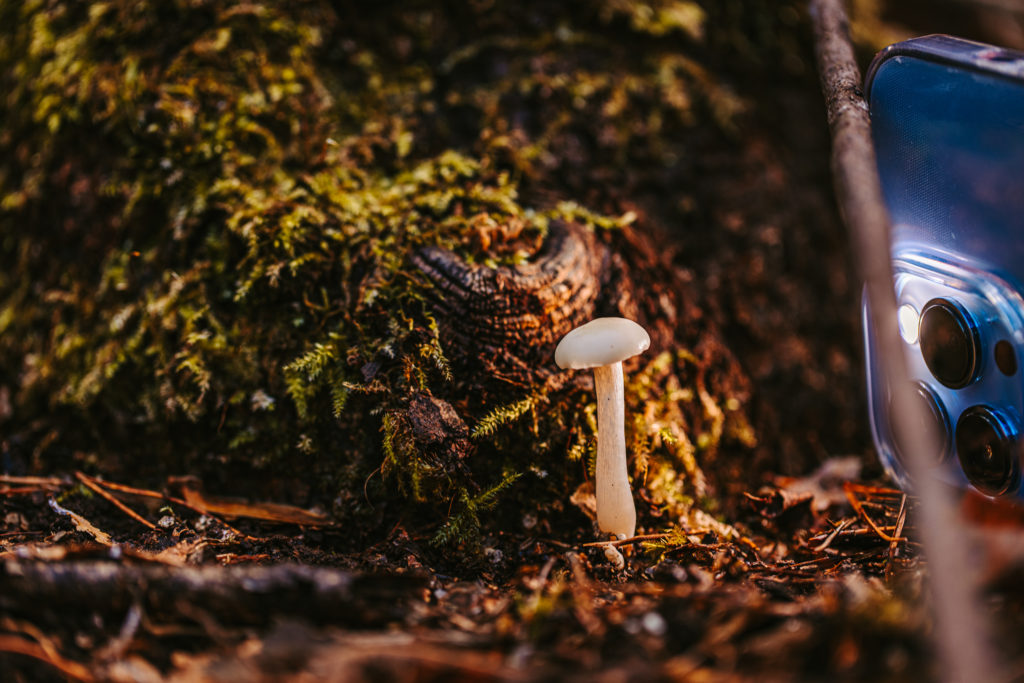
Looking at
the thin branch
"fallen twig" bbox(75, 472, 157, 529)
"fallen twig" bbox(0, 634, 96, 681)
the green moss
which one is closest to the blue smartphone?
the thin branch

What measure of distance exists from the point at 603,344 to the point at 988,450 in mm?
1058

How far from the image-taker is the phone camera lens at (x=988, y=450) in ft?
4.82

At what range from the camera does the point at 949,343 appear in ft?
5.40

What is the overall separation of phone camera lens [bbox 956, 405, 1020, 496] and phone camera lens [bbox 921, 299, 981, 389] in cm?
10

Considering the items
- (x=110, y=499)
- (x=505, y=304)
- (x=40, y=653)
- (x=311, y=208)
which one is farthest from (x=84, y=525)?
(x=505, y=304)

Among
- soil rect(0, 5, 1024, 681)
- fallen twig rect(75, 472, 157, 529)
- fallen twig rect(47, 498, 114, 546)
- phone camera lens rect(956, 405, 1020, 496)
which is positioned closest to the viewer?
soil rect(0, 5, 1024, 681)

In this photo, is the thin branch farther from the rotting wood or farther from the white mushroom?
the rotting wood

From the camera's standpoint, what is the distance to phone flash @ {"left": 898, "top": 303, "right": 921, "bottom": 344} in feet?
5.56

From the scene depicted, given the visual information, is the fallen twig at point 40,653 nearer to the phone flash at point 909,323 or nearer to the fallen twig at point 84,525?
the fallen twig at point 84,525

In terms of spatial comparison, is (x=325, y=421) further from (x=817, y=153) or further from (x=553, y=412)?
(x=817, y=153)

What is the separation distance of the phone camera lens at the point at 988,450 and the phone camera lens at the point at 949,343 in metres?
0.10

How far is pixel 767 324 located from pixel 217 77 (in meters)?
2.51

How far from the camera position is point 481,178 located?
2.28 meters

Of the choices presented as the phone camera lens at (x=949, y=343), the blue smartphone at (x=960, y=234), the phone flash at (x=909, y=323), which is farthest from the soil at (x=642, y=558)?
the phone flash at (x=909, y=323)
